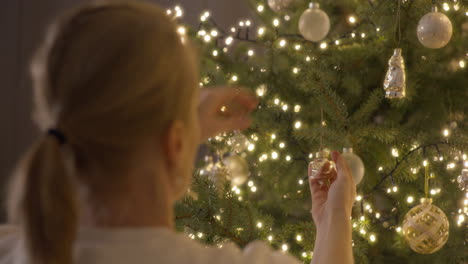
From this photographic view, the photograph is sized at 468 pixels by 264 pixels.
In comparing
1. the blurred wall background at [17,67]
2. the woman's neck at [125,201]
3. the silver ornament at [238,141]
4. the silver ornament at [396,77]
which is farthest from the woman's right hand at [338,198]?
the blurred wall background at [17,67]

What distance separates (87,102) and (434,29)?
89cm

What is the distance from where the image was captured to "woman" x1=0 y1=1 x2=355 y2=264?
584 millimetres

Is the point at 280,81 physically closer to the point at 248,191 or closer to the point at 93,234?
the point at 248,191

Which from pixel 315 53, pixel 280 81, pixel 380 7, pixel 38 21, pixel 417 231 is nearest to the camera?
pixel 417 231

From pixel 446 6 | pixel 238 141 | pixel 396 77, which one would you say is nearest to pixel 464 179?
pixel 396 77

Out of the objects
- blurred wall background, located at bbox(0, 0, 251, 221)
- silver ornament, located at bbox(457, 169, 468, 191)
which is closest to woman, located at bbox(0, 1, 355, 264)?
silver ornament, located at bbox(457, 169, 468, 191)

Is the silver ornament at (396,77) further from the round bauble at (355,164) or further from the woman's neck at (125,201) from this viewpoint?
the woman's neck at (125,201)

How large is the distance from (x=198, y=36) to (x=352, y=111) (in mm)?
494

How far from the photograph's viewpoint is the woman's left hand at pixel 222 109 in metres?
0.90

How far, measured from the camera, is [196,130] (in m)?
0.69

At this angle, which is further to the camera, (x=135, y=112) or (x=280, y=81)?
(x=280, y=81)

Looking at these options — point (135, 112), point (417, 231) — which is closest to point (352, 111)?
point (417, 231)

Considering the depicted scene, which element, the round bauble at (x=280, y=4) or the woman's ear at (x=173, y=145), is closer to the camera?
the woman's ear at (x=173, y=145)

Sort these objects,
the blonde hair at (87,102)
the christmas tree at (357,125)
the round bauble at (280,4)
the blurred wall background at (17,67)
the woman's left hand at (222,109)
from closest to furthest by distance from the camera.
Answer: the blonde hair at (87,102), the woman's left hand at (222,109), the christmas tree at (357,125), the round bauble at (280,4), the blurred wall background at (17,67)
